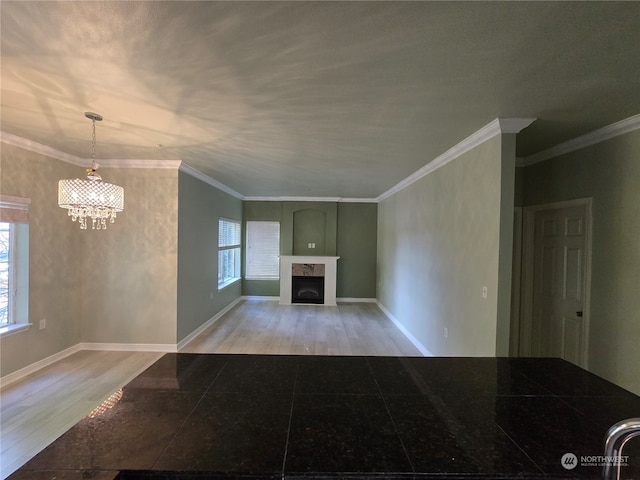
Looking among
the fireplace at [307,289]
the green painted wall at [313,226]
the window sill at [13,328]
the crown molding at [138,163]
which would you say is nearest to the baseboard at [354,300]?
the fireplace at [307,289]

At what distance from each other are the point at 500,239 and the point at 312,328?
3431 millimetres

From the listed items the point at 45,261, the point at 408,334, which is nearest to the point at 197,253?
the point at 45,261

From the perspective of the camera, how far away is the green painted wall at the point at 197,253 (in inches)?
157

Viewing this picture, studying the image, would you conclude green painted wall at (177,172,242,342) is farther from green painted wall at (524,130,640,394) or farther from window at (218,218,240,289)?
green painted wall at (524,130,640,394)

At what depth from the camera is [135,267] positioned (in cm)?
383

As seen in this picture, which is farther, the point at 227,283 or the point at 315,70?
the point at 227,283

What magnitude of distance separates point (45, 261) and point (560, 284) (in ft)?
18.0

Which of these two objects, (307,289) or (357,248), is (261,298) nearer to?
(307,289)

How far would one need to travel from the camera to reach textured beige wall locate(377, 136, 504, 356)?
2.47 meters

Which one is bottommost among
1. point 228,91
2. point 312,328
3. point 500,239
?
point 312,328

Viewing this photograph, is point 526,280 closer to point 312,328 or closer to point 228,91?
point 312,328

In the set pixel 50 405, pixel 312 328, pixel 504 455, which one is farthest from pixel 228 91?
pixel 312 328

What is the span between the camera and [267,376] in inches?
47.6

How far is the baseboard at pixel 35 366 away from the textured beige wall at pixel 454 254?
446cm
